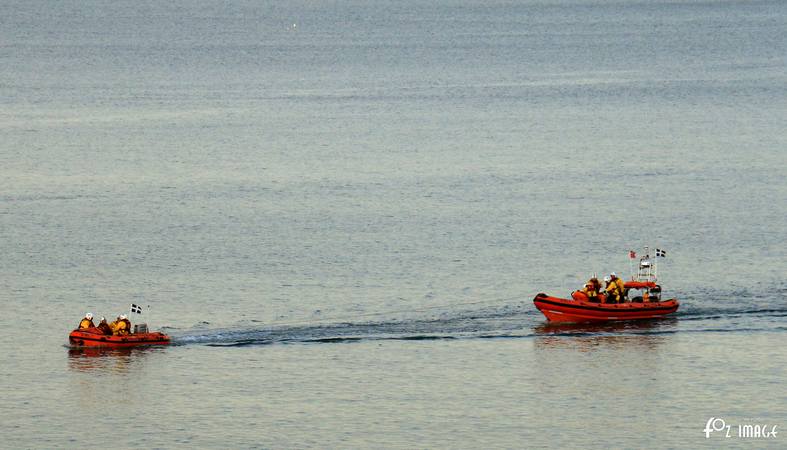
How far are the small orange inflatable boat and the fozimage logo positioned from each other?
2547 centimetres

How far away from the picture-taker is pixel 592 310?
72062mm

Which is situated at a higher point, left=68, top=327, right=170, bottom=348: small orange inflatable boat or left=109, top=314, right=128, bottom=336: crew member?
left=109, top=314, right=128, bottom=336: crew member

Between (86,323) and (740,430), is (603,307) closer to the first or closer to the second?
(740,430)

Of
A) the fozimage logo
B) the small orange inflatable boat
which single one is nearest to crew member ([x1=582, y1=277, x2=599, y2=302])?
the fozimage logo

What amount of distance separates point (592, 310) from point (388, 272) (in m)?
17.3

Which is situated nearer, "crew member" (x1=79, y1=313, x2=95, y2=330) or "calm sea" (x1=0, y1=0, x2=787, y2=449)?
"calm sea" (x1=0, y1=0, x2=787, y2=449)

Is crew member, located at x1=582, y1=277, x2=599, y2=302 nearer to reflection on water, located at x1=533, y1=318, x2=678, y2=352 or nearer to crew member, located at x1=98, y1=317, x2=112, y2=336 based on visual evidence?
reflection on water, located at x1=533, y1=318, x2=678, y2=352

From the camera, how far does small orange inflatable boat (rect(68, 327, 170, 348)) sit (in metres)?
68.6

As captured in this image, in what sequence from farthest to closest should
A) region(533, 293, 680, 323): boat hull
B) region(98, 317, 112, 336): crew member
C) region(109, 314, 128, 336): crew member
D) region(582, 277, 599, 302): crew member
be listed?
region(582, 277, 599, 302): crew member → region(533, 293, 680, 323): boat hull → region(98, 317, 112, 336): crew member → region(109, 314, 128, 336): crew member

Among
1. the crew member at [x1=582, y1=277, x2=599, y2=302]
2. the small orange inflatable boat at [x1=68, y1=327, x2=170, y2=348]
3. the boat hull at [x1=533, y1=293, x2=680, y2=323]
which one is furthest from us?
the crew member at [x1=582, y1=277, x2=599, y2=302]

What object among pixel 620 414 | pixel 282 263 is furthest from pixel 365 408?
pixel 282 263

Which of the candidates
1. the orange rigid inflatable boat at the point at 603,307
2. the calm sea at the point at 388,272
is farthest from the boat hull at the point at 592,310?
the calm sea at the point at 388,272

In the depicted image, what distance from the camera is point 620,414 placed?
63000 millimetres

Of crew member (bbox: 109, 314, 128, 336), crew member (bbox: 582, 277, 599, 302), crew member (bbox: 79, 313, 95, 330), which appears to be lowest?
crew member (bbox: 109, 314, 128, 336)
